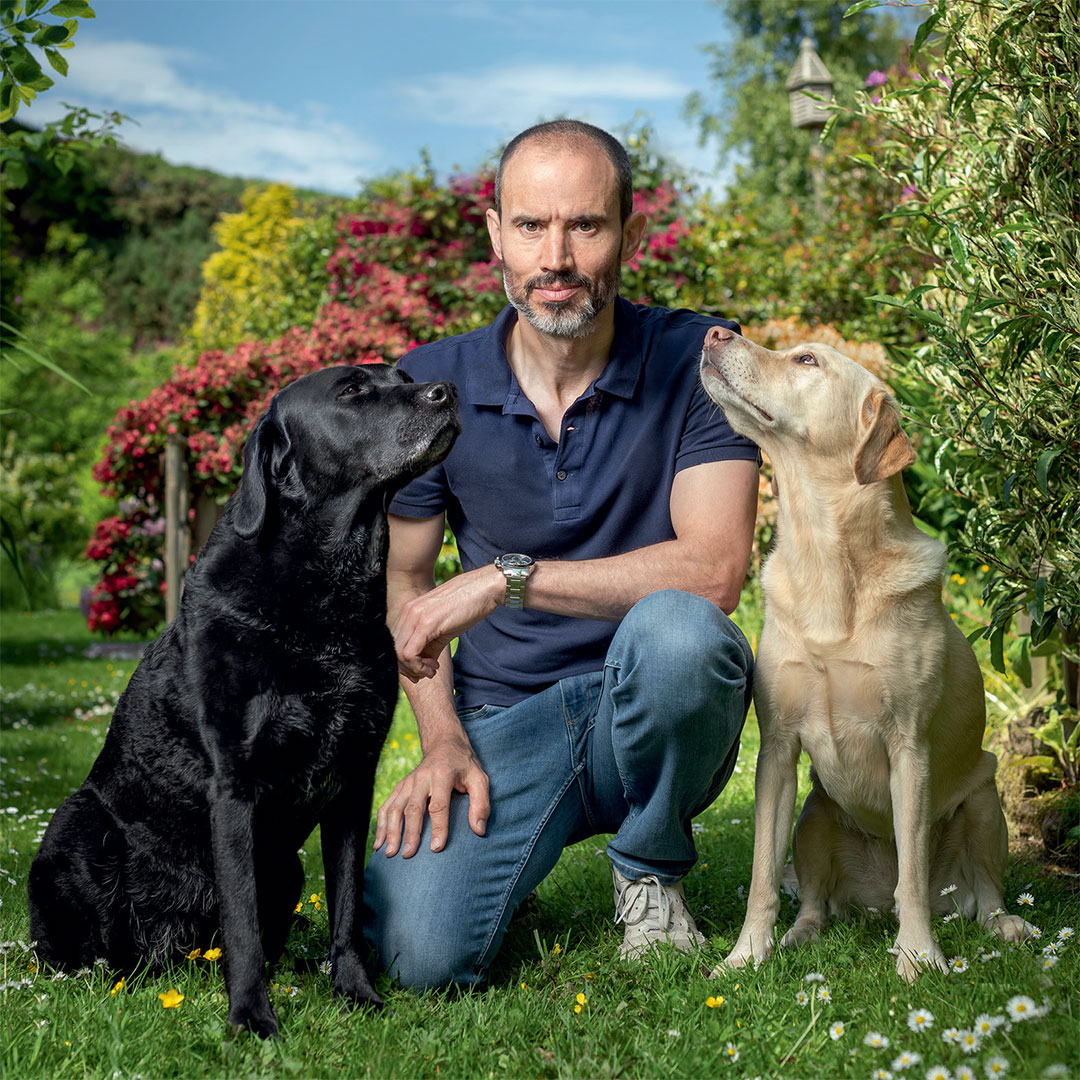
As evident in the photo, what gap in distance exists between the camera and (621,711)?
95.3 inches

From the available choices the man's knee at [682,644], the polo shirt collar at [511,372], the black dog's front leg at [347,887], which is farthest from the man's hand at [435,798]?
the polo shirt collar at [511,372]

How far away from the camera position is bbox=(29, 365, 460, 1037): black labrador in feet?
7.09

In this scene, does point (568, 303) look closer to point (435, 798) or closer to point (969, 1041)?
point (435, 798)

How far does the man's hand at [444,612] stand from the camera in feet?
8.08

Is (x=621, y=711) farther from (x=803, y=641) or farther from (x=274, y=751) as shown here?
(x=274, y=751)

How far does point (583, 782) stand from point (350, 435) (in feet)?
3.43

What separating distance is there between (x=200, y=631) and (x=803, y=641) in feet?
4.33

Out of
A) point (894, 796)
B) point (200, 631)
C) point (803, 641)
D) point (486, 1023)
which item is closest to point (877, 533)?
point (803, 641)

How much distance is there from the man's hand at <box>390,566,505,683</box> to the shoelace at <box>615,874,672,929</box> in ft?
2.42

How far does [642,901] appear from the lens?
2527 millimetres

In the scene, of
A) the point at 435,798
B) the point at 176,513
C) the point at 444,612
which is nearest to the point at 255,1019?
the point at 435,798

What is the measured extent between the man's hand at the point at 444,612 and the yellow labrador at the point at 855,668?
65cm

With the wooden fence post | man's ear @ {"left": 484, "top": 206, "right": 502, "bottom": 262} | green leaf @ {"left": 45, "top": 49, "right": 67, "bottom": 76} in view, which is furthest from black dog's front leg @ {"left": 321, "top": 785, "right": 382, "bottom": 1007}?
the wooden fence post

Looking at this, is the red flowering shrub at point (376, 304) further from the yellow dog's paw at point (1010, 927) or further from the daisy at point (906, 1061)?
the daisy at point (906, 1061)
